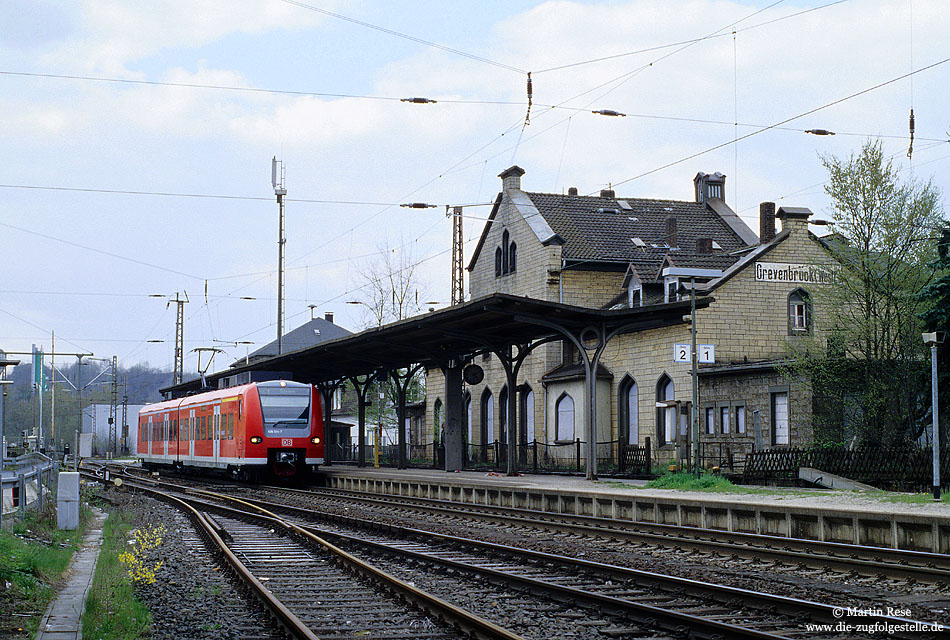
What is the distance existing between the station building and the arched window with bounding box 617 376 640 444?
0.04 meters

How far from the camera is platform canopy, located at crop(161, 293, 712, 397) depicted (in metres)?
24.9

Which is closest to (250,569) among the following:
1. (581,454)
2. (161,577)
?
(161,577)

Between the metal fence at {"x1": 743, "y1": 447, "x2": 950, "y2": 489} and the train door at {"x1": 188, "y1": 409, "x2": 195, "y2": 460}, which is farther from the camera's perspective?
the train door at {"x1": 188, "y1": 409, "x2": 195, "y2": 460}

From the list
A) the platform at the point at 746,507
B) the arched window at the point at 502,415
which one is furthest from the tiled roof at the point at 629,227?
the platform at the point at 746,507

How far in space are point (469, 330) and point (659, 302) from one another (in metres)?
11.4

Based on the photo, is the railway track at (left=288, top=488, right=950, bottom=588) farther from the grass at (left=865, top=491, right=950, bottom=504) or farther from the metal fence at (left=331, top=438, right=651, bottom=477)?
the metal fence at (left=331, top=438, right=651, bottom=477)

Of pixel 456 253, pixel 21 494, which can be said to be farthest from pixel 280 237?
pixel 21 494

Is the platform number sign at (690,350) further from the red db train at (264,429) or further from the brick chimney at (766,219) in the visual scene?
the brick chimney at (766,219)

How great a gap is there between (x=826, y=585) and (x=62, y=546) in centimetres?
942

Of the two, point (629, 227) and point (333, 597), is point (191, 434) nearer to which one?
point (629, 227)

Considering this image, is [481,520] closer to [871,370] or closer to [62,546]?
[62,546]

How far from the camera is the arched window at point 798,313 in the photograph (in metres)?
37.3

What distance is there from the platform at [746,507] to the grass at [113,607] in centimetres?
916

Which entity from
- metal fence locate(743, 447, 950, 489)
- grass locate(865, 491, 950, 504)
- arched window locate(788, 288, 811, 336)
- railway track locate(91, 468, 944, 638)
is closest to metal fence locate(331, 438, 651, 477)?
metal fence locate(743, 447, 950, 489)
